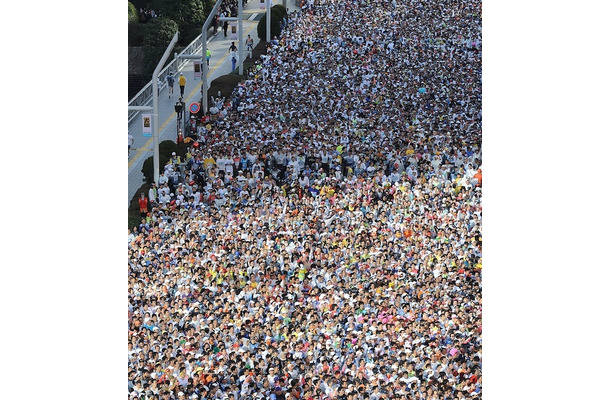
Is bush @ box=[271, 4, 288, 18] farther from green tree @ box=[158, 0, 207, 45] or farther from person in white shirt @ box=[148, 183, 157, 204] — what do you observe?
person in white shirt @ box=[148, 183, 157, 204]

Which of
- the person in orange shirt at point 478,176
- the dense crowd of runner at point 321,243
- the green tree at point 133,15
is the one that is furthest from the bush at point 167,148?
the green tree at point 133,15

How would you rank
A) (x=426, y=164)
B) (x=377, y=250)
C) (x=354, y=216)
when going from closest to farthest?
(x=377, y=250), (x=354, y=216), (x=426, y=164)

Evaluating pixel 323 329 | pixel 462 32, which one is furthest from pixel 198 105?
pixel 323 329

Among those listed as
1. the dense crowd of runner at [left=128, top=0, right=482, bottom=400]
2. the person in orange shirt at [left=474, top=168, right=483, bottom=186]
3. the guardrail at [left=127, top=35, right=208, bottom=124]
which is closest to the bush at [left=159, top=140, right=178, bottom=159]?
the dense crowd of runner at [left=128, top=0, right=482, bottom=400]

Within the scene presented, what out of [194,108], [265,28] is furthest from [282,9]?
[194,108]

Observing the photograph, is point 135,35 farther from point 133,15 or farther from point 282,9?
point 282,9

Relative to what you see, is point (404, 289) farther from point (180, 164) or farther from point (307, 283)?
point (180, 164)

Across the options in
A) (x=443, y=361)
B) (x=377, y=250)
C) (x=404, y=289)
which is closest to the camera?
(x=443, y=361)

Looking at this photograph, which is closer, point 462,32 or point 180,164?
point 180,164
